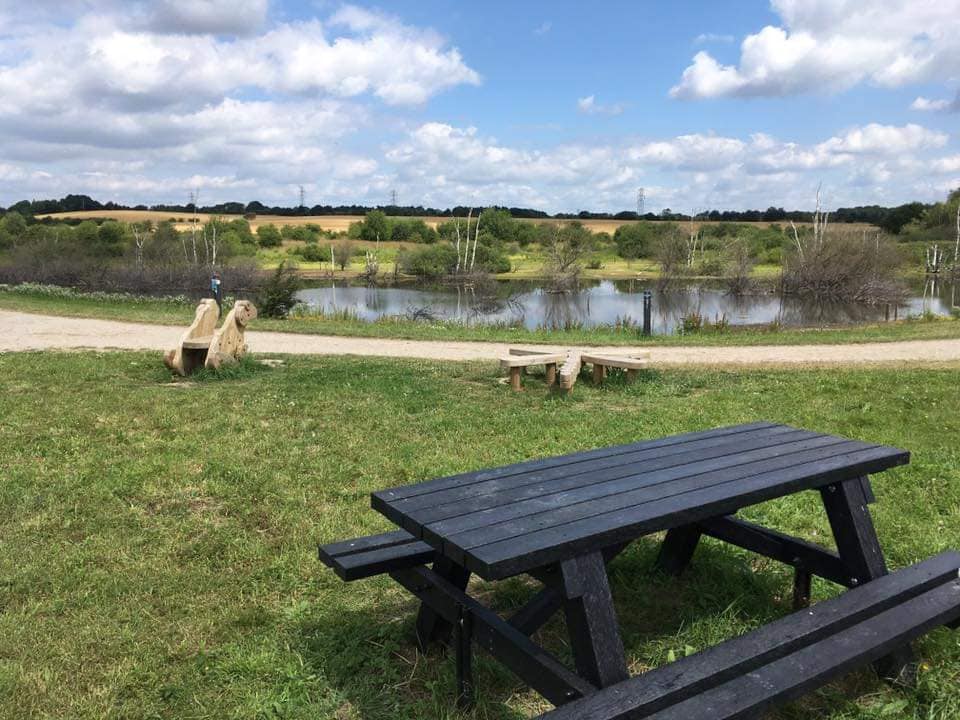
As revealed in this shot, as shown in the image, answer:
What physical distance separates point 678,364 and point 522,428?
4.99 metres

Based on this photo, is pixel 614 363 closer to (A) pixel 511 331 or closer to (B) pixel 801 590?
(B) pixel 801 590

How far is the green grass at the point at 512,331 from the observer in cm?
1439

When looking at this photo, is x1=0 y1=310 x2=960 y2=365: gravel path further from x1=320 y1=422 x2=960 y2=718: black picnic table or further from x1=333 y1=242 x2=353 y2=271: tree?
x1=333 y1=242 x2=353 y2=271: tree

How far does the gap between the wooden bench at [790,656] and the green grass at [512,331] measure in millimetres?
11413

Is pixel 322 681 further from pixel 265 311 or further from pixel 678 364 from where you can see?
pixel 265 311

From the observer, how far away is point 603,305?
2934cm

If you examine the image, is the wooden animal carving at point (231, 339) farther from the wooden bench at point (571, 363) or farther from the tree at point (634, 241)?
the tree at point (634, 241)

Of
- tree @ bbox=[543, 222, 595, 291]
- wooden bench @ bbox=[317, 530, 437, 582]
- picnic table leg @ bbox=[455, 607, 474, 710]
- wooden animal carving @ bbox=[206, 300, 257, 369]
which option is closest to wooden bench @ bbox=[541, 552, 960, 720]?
picnic table leg @ bbox=[455, 607, 474, 710]

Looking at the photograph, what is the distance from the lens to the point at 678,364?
10.7 m

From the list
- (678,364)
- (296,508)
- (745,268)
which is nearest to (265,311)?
(678,364)

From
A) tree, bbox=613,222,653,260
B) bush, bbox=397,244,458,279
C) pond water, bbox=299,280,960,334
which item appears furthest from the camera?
tree, bbox=613,222,653,260

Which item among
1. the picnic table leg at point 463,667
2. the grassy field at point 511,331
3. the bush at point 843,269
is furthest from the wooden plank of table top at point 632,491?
the bush at point 843,269

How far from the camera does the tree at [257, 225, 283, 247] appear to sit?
65875 millimetres

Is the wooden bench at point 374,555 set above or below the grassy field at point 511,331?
above
